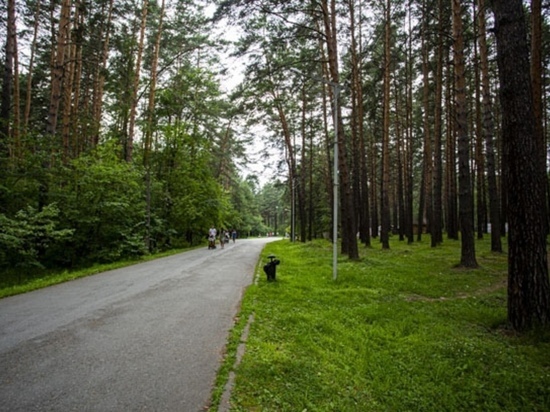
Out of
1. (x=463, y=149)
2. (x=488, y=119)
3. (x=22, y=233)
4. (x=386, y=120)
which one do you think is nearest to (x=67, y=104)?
(x=22, y=233)

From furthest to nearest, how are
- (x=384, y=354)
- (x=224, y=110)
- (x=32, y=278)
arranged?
(x=224, y=110) → (x=32, y=278) → (x=384, y=354)

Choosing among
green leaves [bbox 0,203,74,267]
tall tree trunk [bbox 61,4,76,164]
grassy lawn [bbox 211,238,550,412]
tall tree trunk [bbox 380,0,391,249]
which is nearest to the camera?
grassy lawn [bbox 211,238,550,412]

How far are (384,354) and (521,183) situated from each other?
3081 mm

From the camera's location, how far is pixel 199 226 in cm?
2447

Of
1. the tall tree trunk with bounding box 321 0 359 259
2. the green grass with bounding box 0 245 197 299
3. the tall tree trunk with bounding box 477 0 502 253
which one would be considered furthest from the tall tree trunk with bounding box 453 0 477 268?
the green grass with bounding box 0 245 197 299

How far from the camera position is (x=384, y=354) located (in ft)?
12.6

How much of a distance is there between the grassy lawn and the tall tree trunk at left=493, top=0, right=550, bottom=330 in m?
0.46

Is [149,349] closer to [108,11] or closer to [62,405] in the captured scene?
[62,405]

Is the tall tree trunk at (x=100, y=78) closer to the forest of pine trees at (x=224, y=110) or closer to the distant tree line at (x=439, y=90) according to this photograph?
the forest of pine trees at (x=224, y=110)

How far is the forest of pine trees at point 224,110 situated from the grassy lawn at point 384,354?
99 centimetres

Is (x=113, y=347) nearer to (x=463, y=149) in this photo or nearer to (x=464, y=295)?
(x=464, y=295)

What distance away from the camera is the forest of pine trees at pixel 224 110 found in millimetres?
4582

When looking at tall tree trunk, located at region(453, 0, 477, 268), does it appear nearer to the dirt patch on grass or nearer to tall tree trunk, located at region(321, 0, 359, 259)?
the dirt patch on grass

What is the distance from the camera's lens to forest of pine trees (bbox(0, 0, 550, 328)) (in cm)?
458
